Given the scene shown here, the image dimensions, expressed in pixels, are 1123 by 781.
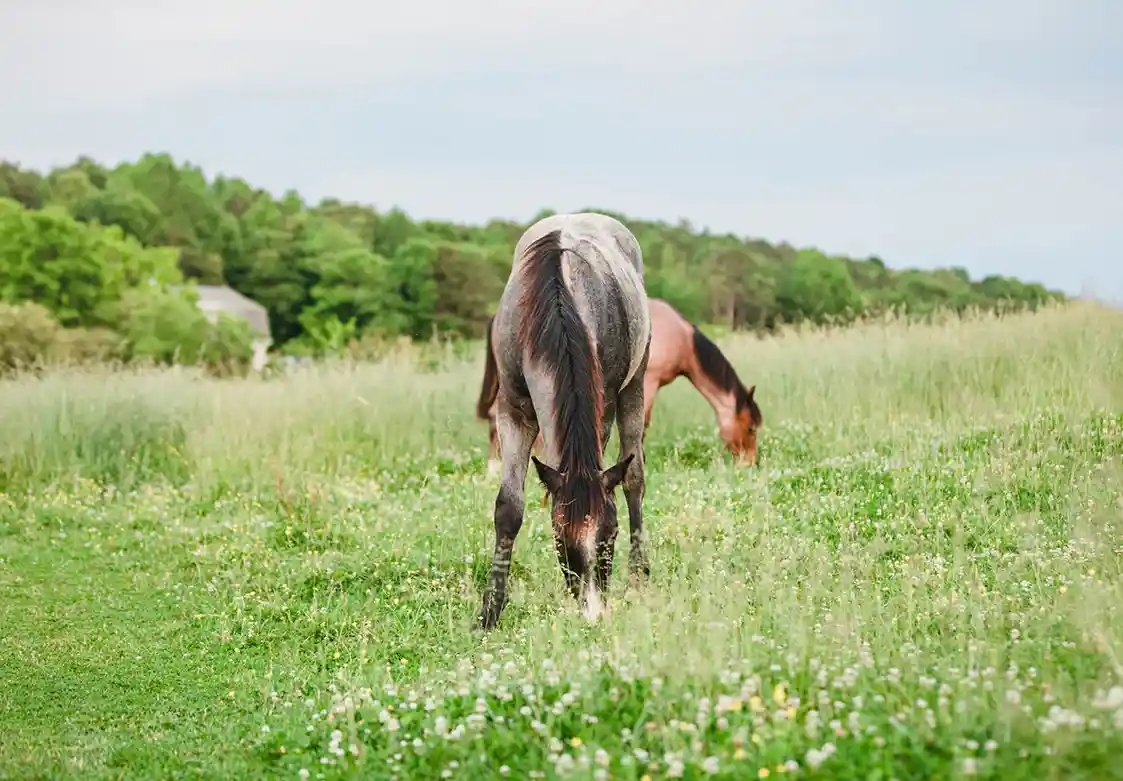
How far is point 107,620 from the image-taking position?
24.5 ft

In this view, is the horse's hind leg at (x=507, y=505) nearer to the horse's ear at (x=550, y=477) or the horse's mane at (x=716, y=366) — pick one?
the horse's ear at (x=550, y=477)

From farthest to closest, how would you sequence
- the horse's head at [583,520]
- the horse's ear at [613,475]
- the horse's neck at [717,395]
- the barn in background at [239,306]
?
1. the barn in background at [239,306]
2. the horse's neck at [717,395]
3. the horse's ear at [613,475]
4. the horse's head at [583,520]

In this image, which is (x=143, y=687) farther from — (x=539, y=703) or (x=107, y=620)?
(x=539, y=703)

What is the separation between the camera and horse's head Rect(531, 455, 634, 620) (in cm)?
549

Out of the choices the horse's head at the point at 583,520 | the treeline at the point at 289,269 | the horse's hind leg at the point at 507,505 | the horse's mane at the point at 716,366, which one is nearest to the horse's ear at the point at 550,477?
the horse's head at the point at 583,520

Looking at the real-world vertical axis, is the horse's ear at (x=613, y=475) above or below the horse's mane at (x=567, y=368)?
below

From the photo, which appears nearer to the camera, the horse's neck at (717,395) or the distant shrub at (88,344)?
the horse's neck at (717,395)

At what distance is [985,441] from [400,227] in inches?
2277

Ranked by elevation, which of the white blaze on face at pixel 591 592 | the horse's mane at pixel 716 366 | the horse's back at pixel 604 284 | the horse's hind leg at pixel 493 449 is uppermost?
the horse's back at pixel 604 284

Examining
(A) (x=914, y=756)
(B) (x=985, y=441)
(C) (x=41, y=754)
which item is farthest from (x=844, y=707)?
(B) (x=985, y=441)

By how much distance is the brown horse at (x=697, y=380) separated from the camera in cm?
1132

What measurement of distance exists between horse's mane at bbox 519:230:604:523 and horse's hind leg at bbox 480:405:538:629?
628 mm

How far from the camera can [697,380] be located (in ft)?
38.4

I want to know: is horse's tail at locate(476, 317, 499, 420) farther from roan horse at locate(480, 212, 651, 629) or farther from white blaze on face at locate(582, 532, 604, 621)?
white blaze on face at locate(582, 532, 604, 621)
